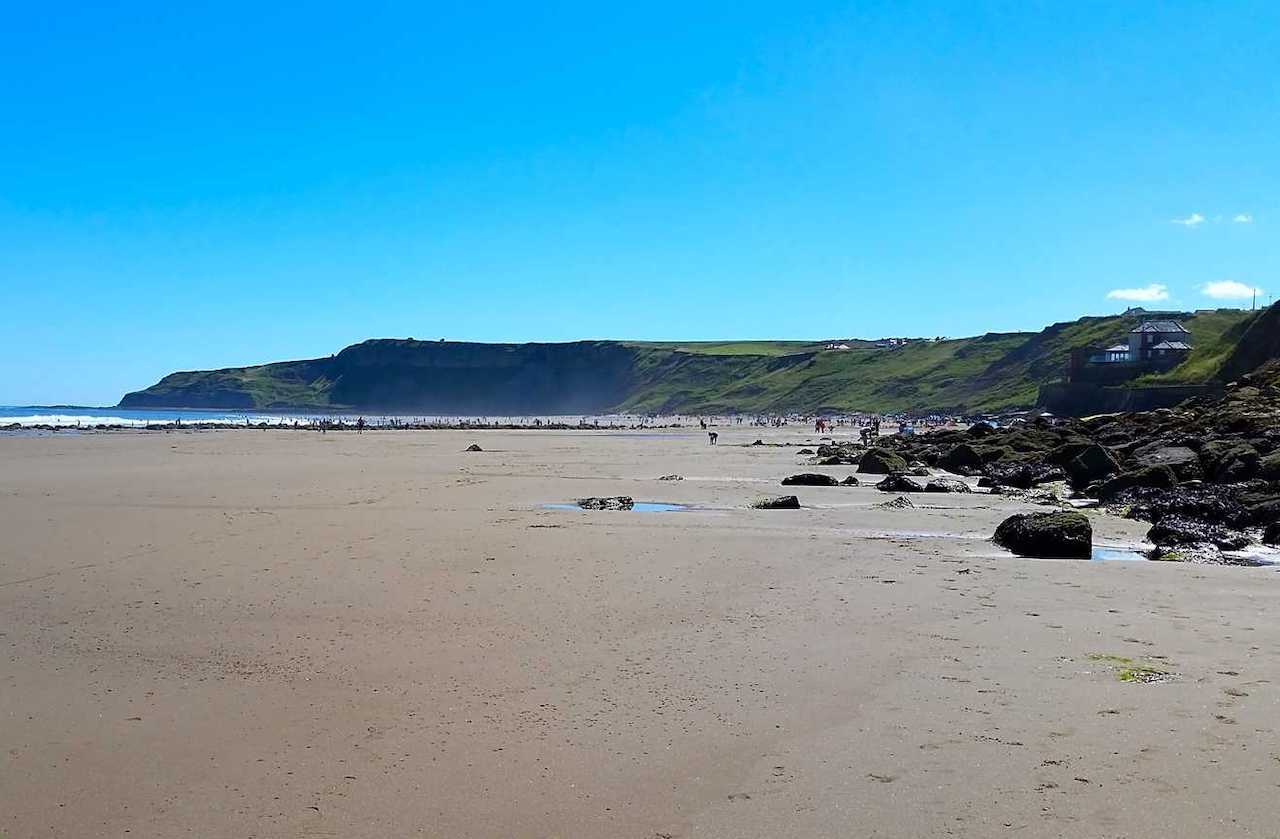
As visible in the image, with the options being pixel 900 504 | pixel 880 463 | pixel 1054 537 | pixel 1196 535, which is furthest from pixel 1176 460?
pixel 880 463

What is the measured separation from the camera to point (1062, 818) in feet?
15.3

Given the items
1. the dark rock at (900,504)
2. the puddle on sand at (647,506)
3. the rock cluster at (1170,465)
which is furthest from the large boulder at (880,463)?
the puddle on sand at (647,506)

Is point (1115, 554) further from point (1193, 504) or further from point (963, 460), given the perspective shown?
point (963, 460)

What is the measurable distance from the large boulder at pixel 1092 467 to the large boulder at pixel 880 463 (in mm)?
6972

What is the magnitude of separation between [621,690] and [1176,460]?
18090 millimetres

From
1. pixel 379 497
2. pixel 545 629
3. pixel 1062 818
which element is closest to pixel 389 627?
pixel 545 629

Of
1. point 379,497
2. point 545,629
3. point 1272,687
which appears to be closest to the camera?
point 1272,687

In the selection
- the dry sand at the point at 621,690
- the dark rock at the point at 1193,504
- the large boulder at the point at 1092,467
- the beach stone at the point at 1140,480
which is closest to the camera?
the dry sand at the point at 621,690

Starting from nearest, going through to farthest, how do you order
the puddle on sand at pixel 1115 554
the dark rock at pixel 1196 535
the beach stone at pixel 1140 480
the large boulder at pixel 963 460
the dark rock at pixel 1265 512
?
the puddle on sand at pixel 1115 554, the dark rock at pixel 1196 535, the dark rock at pixel 1265 512, the beach stone at pixel 1140 480, the large boulder at pixel 963 460

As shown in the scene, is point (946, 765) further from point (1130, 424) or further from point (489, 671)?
point (1130, 424)

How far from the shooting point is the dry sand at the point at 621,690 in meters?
4.85

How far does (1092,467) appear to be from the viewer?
21.9 meters

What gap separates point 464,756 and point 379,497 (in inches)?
664

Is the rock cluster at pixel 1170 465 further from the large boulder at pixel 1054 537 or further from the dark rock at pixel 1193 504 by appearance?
the large boulder at pixel 1054 537
